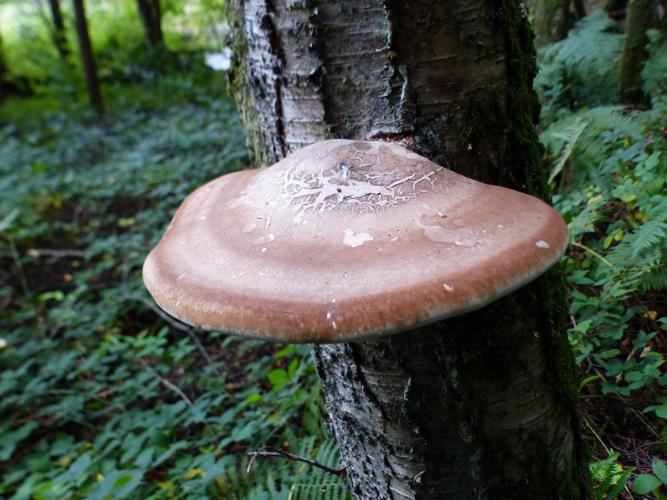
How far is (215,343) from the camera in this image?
4660 millimetres

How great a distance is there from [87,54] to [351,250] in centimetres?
1348

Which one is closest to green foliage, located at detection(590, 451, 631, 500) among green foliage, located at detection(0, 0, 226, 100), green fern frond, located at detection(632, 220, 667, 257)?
green fern frond, located at detection(632, 220, 667, 257)

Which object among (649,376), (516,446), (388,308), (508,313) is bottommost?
(649,376)

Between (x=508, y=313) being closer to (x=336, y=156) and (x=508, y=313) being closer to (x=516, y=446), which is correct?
(x=516, y=446)

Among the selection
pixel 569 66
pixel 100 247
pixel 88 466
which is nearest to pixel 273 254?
pixel 88 466

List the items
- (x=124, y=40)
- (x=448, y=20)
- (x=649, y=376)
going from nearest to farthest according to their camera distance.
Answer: (x=448, y=20) < (x=649, y=376) < (x=124, y=40)

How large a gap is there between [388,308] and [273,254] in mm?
343

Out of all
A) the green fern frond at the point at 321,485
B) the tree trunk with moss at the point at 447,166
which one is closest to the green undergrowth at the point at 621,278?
the tree trunk with moss at the point at 447,166

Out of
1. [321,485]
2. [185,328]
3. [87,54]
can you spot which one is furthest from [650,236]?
[87,54]

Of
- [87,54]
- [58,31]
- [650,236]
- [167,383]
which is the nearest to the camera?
[650,236]

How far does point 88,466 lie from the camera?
309 centimetres

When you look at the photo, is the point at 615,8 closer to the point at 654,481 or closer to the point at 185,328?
the point at 654,481

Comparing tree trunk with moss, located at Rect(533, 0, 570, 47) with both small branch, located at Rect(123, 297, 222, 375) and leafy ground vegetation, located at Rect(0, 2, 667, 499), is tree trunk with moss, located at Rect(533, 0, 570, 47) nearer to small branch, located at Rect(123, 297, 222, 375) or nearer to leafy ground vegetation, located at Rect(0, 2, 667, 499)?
leafy ground vegetation, located at Rect(0, 2, 667, 499)

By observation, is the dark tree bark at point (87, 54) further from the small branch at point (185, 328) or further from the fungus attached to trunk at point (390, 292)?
the fungus attached to trunk at point (390, 292)
